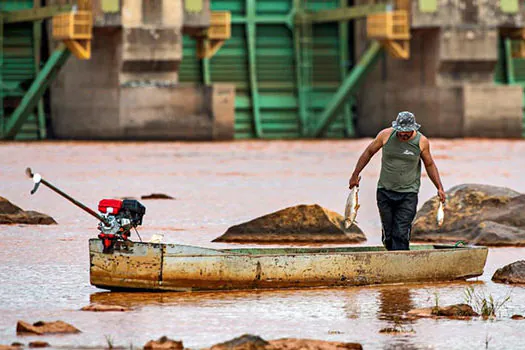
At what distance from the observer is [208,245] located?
708 inches

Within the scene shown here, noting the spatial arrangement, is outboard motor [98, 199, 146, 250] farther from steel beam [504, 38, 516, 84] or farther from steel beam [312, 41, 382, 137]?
steel beam [504, 38, 516, 84]

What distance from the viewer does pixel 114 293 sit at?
13680 millimetres

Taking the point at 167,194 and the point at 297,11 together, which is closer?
the point at 167,194

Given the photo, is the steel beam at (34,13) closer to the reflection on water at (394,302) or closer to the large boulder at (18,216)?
the large boulder at (18,216)

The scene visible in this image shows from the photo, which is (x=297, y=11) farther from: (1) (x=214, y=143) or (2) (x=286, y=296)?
(2) (x=286, y=296)

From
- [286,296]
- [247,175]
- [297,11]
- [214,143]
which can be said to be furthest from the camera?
[297,11]

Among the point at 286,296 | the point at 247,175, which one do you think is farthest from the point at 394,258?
the point at 247,175

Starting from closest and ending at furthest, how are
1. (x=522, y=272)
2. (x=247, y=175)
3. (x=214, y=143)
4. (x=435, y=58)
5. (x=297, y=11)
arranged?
(x=522, y=272), (x=247, y=175), (x=214, y=143), (x=435, y=58), (x=297, y=11)

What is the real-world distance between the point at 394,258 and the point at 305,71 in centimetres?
3936

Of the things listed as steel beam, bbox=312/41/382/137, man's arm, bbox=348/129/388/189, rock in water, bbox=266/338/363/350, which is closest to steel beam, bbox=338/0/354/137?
steel beam, bbox=312/41/382/137

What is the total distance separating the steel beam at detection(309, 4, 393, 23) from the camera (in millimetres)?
48125

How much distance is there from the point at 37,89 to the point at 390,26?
10.6 metres

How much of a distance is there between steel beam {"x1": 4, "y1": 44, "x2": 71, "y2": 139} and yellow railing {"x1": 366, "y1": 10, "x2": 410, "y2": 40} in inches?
361

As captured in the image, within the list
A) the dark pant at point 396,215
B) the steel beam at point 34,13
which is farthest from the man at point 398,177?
the steel beam at point 34,13
